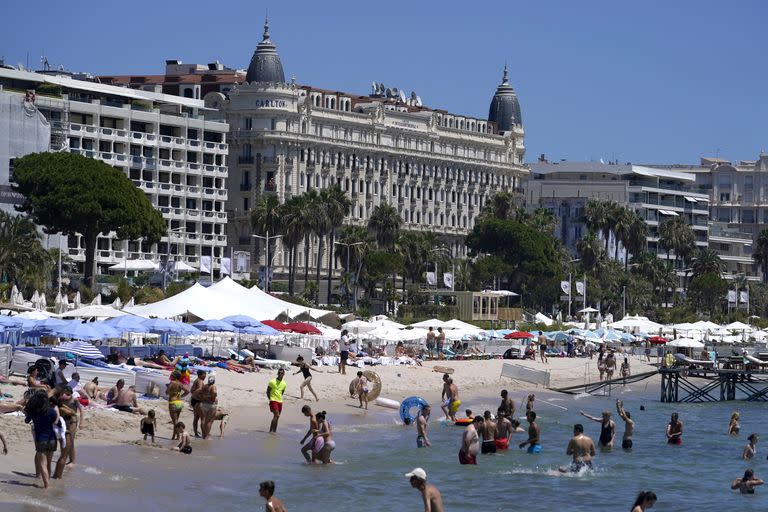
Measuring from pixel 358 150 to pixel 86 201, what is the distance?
167ft

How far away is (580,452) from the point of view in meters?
32.2

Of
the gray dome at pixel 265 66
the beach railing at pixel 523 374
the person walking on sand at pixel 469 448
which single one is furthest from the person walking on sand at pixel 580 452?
the gray dome at pixel 265 66

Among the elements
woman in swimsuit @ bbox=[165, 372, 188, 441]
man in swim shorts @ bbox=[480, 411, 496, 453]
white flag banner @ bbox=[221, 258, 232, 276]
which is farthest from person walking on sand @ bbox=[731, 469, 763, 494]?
white flag banner @ bbox=[221, 258, 232, 276]

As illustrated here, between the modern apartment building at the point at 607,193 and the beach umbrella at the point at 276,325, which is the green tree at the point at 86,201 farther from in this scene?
the modern apartment building at the point at 607,193

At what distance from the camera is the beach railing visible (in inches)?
2303

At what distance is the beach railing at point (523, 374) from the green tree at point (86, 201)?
28.1 m

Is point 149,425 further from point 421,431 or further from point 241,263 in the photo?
point 241,263

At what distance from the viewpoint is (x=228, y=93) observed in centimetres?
12212

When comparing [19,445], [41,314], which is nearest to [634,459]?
[19,445]

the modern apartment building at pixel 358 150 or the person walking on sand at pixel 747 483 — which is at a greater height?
the modern apartment building at pixel 358 150

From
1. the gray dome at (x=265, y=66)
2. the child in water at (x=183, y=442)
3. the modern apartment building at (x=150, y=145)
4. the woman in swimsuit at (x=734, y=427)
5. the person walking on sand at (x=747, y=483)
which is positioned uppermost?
the gray dome at (x=265, y=66)

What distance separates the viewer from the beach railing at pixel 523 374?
58.5 meters

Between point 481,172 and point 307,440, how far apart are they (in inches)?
4438

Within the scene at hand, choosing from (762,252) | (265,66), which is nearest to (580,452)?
(265,66)
